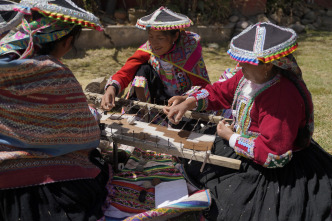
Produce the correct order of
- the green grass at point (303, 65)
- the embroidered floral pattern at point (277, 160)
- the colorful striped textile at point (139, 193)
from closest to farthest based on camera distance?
the embroidered floral pattern at point (277, 160), the colorful striped textile at point (139, 193), the green grass at point (303, 65)

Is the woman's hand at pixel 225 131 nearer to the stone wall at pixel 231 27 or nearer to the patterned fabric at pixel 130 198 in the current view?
the patterned fabric at pixel 130 198

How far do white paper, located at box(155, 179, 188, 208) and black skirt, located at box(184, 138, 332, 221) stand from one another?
0.76ft

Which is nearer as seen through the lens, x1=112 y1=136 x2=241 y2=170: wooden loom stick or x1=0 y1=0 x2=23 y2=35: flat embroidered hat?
x1=0 y1=0 x2=23 y2=35: flat embroidered hat

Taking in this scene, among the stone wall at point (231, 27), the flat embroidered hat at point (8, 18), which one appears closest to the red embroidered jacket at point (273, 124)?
the flat embroidered hat at point (8, 18)

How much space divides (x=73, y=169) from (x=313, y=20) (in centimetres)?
1161

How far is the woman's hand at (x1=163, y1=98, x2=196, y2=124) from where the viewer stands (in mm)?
2737

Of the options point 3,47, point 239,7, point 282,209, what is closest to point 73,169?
point 3,47

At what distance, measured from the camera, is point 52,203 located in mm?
2104

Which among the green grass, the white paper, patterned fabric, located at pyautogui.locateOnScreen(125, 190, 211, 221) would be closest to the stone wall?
the green grass

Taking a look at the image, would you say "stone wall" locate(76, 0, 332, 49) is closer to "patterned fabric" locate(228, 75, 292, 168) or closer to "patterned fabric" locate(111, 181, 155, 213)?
"patterned fabric" locate(111, 181, 155, 213)

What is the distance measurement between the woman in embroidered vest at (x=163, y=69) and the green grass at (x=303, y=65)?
6.14ft

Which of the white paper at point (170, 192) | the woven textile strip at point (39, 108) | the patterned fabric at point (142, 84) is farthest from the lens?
the patterned fabric at point (142, 84)

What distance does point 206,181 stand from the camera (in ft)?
8.21

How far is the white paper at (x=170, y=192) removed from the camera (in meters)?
2.51
